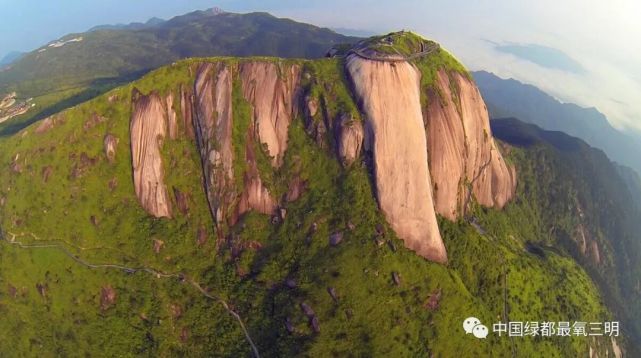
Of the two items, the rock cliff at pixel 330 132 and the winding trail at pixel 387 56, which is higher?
the winding trail at pixel 387 56

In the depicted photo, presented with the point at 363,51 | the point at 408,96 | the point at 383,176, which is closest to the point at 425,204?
the point at 383,176

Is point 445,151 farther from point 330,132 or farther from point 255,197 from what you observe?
point 255,197

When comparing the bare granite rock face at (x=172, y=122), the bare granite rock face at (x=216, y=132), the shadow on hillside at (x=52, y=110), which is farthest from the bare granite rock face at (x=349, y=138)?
the shadow on hillside at (x=52, y=110)

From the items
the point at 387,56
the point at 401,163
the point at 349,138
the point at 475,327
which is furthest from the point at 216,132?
the point at 475,327

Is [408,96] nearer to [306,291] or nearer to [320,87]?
[320,87]

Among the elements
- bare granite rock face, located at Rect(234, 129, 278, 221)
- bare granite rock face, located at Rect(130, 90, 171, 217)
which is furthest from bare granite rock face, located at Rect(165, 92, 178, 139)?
bare granite rock face, located at Rect(234, 129, 278, 221)

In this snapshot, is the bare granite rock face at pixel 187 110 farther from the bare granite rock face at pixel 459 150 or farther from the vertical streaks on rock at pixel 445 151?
the vertical streaks on rock at pixel 445 151
